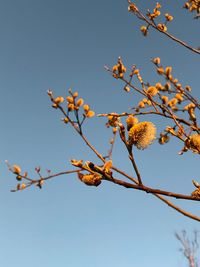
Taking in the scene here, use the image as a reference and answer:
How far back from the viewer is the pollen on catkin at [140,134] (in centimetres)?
128

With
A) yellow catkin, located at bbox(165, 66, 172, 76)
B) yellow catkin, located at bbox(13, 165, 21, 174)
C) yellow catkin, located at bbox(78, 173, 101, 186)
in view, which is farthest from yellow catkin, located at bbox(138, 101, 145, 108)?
yellow catkin, located at bbox(78, 173, 101, 186)

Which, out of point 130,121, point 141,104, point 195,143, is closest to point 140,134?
point 130,121

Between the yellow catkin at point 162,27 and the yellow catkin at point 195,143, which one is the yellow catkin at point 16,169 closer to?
the yellow catkin at point 195,143

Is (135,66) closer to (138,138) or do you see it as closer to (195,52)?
(195,52)

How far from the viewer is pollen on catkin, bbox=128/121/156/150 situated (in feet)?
4.20

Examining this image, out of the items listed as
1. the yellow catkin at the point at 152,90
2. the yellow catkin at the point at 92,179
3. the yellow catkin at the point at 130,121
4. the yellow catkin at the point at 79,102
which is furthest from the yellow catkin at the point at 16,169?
the yellow catkin at the point at 152,90

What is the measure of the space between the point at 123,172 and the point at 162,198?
26cm

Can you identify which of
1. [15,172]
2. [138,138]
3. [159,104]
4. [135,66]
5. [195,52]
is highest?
[195,52]

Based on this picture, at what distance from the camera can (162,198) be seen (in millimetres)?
1490

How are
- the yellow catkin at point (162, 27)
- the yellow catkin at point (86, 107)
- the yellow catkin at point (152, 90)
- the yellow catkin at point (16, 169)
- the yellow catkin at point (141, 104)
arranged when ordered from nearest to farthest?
the yellow catkin at point (16, 169) → the yellow catkin at point (86, 107) → the yellow catkin at point (152, 90) → the yellow catkin at point (141, 104) → the yellow catkin at point (162, 27)

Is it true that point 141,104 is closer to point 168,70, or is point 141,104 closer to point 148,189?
point 168,70

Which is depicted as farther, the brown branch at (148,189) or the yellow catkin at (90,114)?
the yellow catkin at (90,114)

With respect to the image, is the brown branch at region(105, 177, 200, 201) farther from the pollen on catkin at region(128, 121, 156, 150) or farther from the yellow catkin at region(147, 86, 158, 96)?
the yellow catkin at region(147, 86, 158, 96)

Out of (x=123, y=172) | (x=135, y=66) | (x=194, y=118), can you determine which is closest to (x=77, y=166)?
(x=123, y=172)
